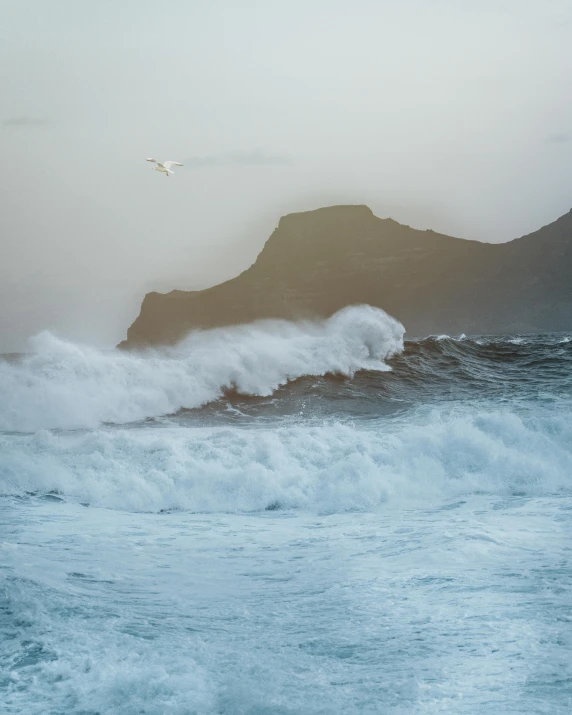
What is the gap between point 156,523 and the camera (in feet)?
26.7

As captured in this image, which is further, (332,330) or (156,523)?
(332,330)

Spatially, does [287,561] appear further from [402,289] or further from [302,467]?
[402,289]

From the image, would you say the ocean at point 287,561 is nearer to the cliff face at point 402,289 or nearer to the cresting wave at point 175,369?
the cresting wave at point 175,369

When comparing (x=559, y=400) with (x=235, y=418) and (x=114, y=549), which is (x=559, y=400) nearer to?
(x=235, y=418)

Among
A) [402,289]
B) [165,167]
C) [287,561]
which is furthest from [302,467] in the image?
[402,289]

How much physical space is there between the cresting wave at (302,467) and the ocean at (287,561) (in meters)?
0.04

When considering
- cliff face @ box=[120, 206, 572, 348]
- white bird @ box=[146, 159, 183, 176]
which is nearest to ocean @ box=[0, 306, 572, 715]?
white bird @ box=[146, 159, 183, 176]

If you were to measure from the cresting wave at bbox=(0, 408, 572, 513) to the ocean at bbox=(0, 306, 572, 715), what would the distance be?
4cm

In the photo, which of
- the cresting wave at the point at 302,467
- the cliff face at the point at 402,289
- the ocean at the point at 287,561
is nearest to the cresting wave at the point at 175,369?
the ocean at the point at 287,561

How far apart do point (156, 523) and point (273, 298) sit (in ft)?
311

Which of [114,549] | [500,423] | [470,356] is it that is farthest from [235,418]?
[470,356]

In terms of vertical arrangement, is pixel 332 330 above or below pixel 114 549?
above

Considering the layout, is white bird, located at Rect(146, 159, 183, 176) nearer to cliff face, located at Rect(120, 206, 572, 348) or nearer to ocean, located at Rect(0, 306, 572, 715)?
ocean, located at Rect(0, 306, 572, 715)

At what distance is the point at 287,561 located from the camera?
6.44 metres
